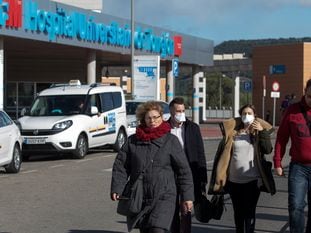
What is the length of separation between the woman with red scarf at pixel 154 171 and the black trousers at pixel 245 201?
1401mm

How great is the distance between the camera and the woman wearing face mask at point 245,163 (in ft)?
25.0

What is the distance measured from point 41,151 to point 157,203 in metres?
14.5

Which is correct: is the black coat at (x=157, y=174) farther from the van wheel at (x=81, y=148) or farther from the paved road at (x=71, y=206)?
the van wheel at (x=81, y=148)

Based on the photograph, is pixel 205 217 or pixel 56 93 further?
pixel 56 93

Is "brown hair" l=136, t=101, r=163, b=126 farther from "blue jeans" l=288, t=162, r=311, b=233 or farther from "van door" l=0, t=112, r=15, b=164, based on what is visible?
"van door" l=0, t=112, r=15, b=164

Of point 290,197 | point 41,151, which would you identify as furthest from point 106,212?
point 41,151

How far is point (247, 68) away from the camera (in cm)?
7481

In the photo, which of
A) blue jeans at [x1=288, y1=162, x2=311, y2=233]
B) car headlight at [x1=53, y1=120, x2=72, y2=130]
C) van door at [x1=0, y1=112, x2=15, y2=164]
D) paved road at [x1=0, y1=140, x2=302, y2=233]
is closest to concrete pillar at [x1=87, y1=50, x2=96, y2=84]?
car headlight at [x1=53, y1=120, x2=72, y2=130]

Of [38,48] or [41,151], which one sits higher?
[38,48]

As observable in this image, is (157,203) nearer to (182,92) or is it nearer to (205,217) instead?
(205,217)

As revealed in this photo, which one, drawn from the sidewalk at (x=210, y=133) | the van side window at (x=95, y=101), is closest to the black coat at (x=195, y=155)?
the van side window at (x=95, y=101)

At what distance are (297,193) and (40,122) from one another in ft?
45.7

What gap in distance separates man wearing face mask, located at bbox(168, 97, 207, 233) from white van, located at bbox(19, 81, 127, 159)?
12.7 m

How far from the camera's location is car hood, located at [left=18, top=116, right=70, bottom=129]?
792 inches
